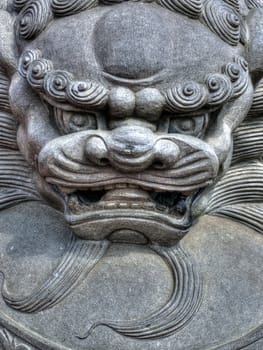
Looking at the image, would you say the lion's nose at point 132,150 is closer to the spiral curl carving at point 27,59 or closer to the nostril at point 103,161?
the nostril at point 103,161

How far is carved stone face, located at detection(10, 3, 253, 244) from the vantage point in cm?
152

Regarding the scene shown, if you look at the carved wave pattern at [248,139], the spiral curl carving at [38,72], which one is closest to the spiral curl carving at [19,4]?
the spiral curl carving at [38,72]

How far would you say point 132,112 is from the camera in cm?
154

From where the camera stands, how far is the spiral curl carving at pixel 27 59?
160cm

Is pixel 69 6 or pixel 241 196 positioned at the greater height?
pixel 69 6

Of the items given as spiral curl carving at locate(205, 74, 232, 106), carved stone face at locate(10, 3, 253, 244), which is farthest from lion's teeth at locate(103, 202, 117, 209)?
spiral curl carving at locate(205, 74, 232, 106)

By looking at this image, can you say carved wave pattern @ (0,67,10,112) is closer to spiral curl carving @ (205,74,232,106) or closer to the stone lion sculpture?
the stone lion sculpture

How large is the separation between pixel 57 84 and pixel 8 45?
0.85 feet

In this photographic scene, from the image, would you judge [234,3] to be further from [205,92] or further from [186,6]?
[205,92]

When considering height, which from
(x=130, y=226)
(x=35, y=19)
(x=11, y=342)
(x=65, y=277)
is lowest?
(x=11, y=342)

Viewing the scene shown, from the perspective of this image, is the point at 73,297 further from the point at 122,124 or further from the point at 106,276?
the point at 122,124

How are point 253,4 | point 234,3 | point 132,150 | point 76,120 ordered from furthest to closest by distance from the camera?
point 253,4 < point 234,3 < point 76,120 < point 132,150

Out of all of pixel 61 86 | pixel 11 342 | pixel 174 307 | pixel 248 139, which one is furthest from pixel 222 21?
pixel 11 342

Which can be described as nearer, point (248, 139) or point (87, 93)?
point (87, 93)
